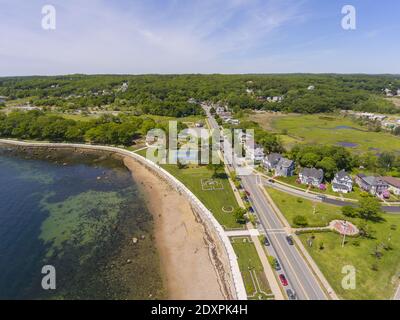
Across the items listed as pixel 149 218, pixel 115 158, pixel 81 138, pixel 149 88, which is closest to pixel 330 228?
pixel 149 218

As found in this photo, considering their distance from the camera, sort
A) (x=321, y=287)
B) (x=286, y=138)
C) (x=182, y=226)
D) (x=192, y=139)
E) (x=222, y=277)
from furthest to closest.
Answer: (x=286, y=138)
(x=192, y=139)
(x=182, y=226)
(x=222, y=277)
(x=321, y=287)

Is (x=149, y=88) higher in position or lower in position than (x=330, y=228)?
higher

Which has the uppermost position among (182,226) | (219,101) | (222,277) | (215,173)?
(219,101)

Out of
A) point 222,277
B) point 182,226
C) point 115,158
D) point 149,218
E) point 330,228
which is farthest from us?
point 115,158

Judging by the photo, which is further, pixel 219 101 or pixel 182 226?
pixel 219 101

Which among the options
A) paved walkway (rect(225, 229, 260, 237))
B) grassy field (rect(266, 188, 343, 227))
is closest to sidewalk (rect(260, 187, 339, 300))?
grassy field (rect(266, 188, 343, 227))

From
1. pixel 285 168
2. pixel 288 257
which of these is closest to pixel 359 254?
pixel 288 257

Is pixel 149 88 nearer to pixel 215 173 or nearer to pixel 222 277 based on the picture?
pixel 215 173
